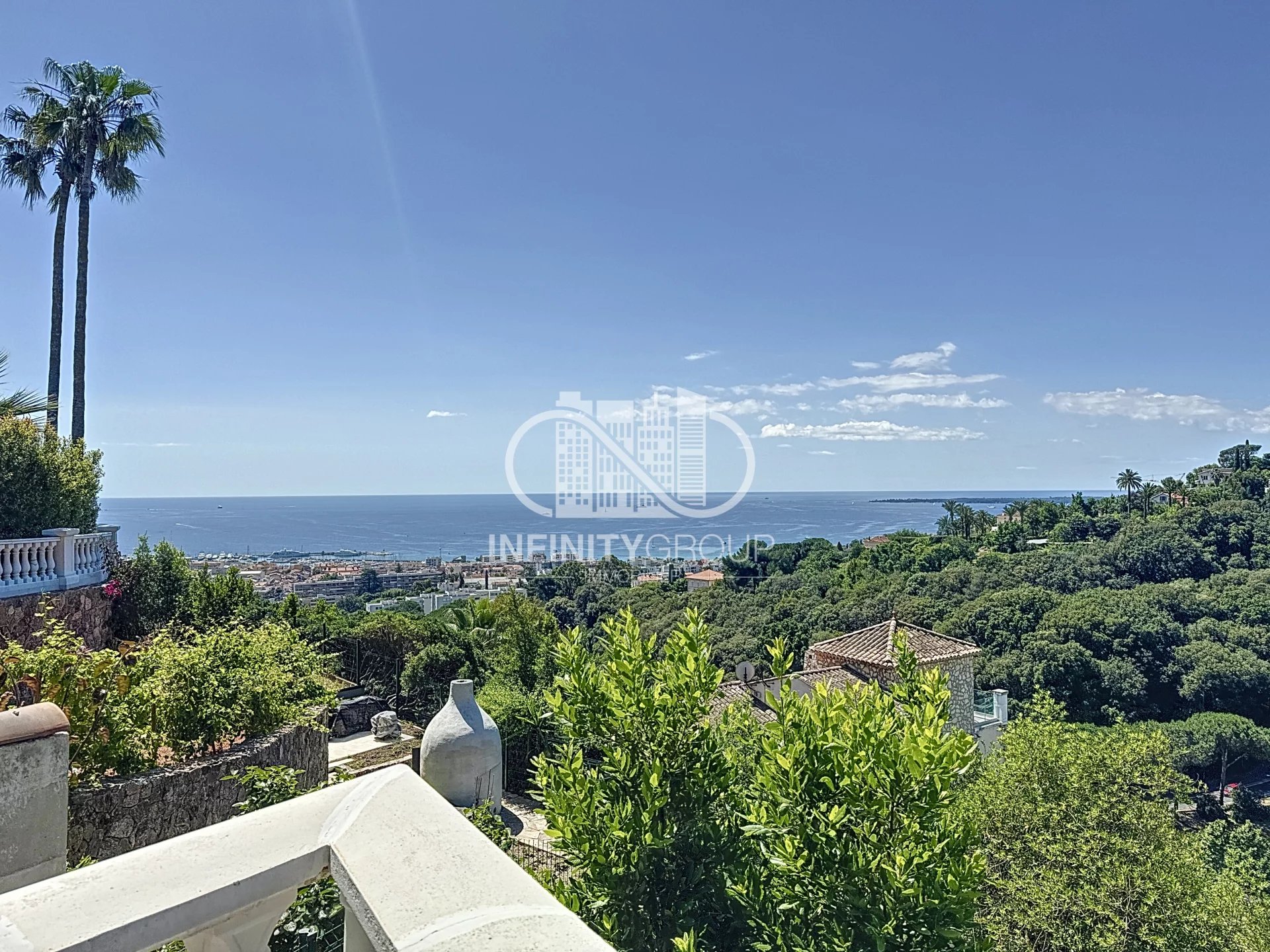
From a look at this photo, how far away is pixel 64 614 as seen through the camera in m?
8.05

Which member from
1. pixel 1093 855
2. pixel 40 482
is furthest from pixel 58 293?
pixel 1093 855

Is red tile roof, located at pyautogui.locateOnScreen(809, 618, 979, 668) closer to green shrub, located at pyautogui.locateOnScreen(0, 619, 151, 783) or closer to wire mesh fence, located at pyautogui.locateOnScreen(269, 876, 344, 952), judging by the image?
green shrub, located at pyautogui.locateOnScreen(0, 619, 151, 783)

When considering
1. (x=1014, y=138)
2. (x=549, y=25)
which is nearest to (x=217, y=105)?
(x=549, y=25)

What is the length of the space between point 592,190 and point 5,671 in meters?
12.5

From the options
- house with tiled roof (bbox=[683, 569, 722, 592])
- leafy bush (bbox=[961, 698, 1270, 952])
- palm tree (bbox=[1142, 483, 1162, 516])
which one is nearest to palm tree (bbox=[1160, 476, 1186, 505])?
palm tree (bbox=[1142, 483, 1162, 516])

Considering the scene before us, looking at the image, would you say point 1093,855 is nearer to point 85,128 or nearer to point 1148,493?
point 85,128

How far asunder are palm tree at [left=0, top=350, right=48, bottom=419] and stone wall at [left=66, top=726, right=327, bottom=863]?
285 inches

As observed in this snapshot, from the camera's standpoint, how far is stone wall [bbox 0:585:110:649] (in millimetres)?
7148

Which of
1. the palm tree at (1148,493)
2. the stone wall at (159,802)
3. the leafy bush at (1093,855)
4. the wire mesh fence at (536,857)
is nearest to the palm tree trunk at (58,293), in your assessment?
the stone wall at (159,802)

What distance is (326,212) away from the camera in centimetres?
1134

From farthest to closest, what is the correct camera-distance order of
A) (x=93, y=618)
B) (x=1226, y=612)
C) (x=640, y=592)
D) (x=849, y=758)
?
(x=640, y=592)
(x=1226, y=612)
(x=93, y=618)
(x=849, y=758)

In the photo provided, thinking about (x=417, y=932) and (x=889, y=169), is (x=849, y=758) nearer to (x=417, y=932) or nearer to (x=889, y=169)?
(x=417, y=932)

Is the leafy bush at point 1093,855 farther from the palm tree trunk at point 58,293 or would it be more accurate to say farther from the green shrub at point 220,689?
the palm tree trunk at point 58,293

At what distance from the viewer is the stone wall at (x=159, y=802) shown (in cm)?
440
